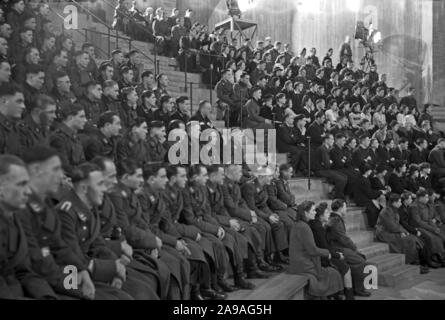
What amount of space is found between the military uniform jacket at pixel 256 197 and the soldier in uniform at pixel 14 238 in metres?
3.21

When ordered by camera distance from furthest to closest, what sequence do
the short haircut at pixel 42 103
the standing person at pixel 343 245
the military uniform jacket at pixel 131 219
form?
the standing person at pixel 343 245 → the short haircut at pixel 42 103 → the military uniform jacket at pixel 131 219

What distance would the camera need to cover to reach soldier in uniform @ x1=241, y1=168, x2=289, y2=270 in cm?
565

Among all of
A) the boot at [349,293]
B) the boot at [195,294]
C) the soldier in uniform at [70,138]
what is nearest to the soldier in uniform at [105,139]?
the soldier in uniform at [70,138]

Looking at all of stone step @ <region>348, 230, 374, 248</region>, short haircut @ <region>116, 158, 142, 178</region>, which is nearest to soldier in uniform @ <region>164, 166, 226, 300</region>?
short haircut @ <region>116, 158, 142, 178</region>

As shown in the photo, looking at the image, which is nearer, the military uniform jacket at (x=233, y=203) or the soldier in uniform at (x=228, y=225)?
the soldier in uniform at (x=228, y=225)

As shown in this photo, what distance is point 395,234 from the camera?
22.7 feet

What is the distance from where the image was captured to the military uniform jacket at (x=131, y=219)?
3811mm

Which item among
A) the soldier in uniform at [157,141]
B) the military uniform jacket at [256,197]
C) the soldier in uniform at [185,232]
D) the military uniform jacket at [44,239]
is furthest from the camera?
the military uniform jacket at [256,197]

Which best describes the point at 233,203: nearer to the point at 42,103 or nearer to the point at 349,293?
the point at 349,293

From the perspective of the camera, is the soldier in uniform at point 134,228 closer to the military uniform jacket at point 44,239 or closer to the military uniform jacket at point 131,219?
the military uniform jacket at point 131,219

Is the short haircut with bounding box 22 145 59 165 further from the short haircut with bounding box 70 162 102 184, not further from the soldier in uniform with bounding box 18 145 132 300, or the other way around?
the short haircut with bounding box 70 162 102 184

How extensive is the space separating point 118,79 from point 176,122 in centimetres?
159

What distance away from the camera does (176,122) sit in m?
5.76

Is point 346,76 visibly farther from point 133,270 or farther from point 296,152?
point 133,270
